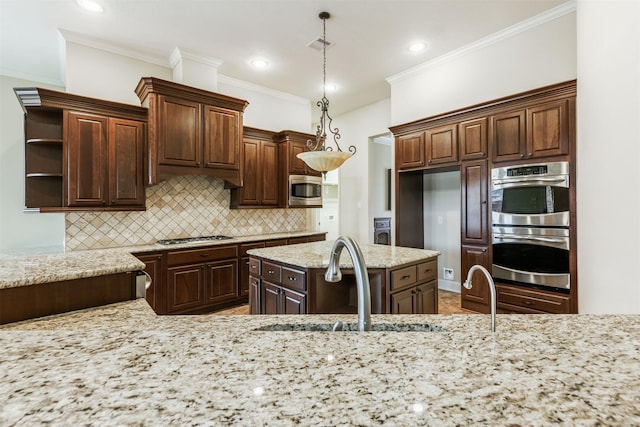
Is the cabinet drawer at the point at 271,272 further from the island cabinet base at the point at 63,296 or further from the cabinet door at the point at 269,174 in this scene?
the cabinet door at the point at 269,174

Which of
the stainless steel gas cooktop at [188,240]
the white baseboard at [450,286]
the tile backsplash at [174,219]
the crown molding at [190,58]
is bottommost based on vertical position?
the white baseboard at [450,286]

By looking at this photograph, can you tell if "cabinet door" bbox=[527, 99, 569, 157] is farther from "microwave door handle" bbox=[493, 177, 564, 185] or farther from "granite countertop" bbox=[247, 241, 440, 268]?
"granite countertop" bbox=[247, 241, 440, 268]

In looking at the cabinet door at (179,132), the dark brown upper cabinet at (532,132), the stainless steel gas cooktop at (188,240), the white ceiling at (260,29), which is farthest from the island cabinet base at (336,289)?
the white ceiling at (260,29)

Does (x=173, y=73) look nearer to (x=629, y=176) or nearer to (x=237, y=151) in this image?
(x=237, y=151)

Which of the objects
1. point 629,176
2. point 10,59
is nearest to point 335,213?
point 10,59

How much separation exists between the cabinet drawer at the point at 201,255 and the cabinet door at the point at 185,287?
0.07 meters

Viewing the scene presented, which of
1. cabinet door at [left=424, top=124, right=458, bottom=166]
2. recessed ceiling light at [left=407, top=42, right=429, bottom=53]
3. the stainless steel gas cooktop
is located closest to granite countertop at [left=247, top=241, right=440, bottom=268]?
the stainless steel gas cooktop

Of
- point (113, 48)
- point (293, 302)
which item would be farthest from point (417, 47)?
point (113, 48)

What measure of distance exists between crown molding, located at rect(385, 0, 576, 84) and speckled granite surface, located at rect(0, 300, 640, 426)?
3.54 m

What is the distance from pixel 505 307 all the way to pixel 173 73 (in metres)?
4.82

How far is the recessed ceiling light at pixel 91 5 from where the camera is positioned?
2.87 meters

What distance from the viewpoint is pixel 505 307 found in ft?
10.8

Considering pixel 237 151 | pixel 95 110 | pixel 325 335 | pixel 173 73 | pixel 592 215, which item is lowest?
pixel 325 335

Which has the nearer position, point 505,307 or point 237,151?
point 505,307
